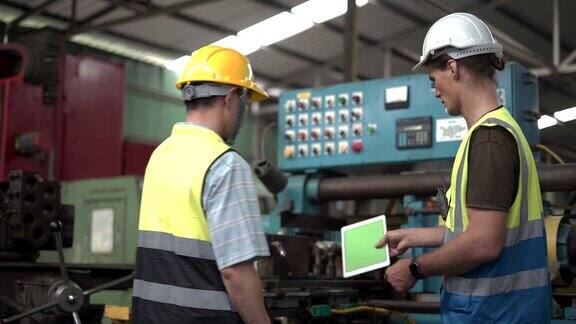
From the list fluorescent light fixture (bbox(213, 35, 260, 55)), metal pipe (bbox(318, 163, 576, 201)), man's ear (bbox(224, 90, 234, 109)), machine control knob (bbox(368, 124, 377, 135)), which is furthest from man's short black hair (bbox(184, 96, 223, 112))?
fluorescent light fixture (bbox(213, 35, 260, 55))

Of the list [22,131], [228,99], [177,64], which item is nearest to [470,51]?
[228,99]

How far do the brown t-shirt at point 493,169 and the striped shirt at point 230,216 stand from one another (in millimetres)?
514

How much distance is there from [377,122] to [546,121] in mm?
807

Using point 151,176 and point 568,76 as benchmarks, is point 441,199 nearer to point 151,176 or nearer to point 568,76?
point 151,176

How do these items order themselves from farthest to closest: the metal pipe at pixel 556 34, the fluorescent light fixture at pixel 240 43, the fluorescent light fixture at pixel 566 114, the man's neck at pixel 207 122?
1. the fluorescent light fixture at pixel 240 43
2. the metal pipe at pixel 556 34
3. the fluorescent light fixture at pixel 566 114
4. the man's neck at pixel 207 122

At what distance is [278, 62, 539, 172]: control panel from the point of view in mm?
3102

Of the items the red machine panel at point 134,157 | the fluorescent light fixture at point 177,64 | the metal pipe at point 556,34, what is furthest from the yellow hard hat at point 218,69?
the fluorescent light fixture at point 177,64

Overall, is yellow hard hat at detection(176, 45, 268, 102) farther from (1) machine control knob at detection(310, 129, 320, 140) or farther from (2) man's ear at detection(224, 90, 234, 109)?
(1) machine control knob at detection(310, 129, 320, 140)

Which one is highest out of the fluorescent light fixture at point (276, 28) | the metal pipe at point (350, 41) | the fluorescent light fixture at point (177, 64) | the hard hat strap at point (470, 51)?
the fluorescent light fixture at point (276, 28)

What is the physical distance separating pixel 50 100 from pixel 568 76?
13.0ft

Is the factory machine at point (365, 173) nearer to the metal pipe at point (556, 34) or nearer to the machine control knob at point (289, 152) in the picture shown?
the machine control knob at point (289, 152)

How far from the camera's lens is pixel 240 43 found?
342 inches

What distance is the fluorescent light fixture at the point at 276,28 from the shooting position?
810cm

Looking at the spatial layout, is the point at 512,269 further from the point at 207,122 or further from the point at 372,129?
the point at 372,129
